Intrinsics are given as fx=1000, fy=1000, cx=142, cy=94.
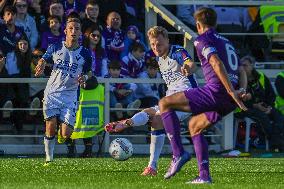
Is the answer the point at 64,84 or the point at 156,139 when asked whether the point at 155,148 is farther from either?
the point at 64,84

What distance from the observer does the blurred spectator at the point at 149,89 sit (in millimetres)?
18859

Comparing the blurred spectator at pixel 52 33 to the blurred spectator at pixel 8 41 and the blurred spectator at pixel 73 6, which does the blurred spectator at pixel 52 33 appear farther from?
the blurred spectator at pixel 73 6

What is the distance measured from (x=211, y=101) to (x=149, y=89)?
7.79 metres

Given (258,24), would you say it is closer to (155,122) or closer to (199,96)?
(155,122)

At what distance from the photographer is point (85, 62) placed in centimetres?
1531

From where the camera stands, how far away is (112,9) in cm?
2005

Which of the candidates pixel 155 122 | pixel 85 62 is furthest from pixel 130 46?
pixel 155 122

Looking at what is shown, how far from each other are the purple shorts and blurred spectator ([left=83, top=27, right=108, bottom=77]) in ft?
24.3

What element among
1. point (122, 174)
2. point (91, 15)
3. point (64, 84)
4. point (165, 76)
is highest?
point (91, 15)

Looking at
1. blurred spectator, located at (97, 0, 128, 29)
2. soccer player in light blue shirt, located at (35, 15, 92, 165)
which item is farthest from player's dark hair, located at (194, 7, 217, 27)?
blurred spectator, located at (97, 0, 128, 29)

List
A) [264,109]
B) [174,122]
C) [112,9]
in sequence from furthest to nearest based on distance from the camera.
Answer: [112,9], [264,109], [174,122]

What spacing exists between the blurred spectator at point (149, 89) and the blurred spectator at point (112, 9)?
1.38m

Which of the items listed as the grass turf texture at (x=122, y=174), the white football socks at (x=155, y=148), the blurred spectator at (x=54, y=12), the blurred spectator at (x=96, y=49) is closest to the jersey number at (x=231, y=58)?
the grass turf texture at (x=122, y=174)

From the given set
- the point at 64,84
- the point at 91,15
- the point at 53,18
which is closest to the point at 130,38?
the point at 91,15
